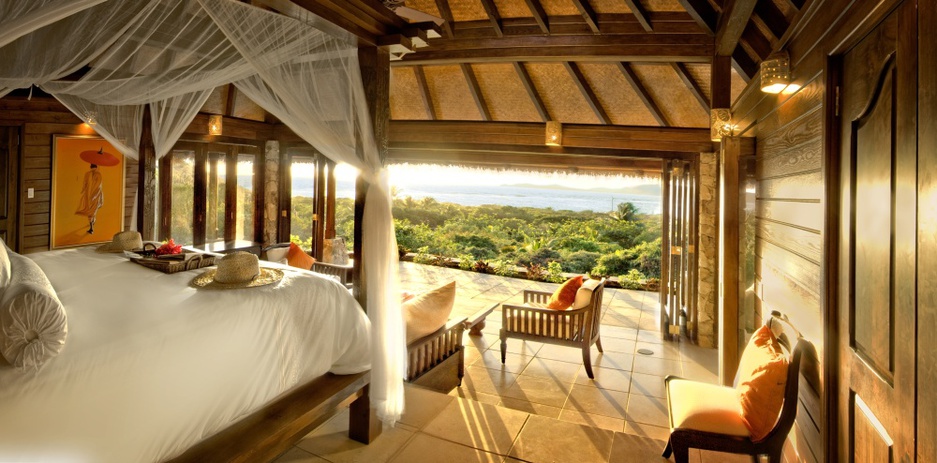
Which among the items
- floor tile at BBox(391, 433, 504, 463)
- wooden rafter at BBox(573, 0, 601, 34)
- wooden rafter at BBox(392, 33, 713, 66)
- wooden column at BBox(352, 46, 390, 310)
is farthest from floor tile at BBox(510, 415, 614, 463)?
wooden rafter at BBox(573, 0, 601, 34)

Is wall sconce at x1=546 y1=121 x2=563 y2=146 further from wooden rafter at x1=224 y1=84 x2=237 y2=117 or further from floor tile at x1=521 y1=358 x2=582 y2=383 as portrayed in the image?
wooden rafter at x1=224 y1=84 x2=237 y2=117

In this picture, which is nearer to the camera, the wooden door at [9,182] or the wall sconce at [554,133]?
the wooden door at [9,182]

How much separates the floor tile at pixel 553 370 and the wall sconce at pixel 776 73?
8.67ft

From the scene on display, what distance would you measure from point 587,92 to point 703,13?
1876 millimetres

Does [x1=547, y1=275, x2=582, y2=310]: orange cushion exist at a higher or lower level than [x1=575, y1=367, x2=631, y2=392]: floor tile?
higher

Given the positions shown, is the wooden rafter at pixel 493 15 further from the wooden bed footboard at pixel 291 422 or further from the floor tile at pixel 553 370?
the wooden bed footboard at pixel 291 422

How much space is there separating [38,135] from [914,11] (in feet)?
23.8

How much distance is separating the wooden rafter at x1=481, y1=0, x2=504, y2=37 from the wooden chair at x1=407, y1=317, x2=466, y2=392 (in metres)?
2.80

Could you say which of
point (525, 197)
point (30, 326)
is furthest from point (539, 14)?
point (525, 197)

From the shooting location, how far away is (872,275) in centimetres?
141

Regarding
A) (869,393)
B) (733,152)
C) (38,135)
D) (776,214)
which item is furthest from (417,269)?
(869,393)

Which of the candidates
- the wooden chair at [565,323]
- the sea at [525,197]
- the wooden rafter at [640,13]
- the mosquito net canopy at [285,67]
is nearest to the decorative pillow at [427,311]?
the mosquito net canopy at [285,67]

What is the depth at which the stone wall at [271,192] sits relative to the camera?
7.60m

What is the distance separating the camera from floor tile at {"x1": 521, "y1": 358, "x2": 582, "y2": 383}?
409cm
